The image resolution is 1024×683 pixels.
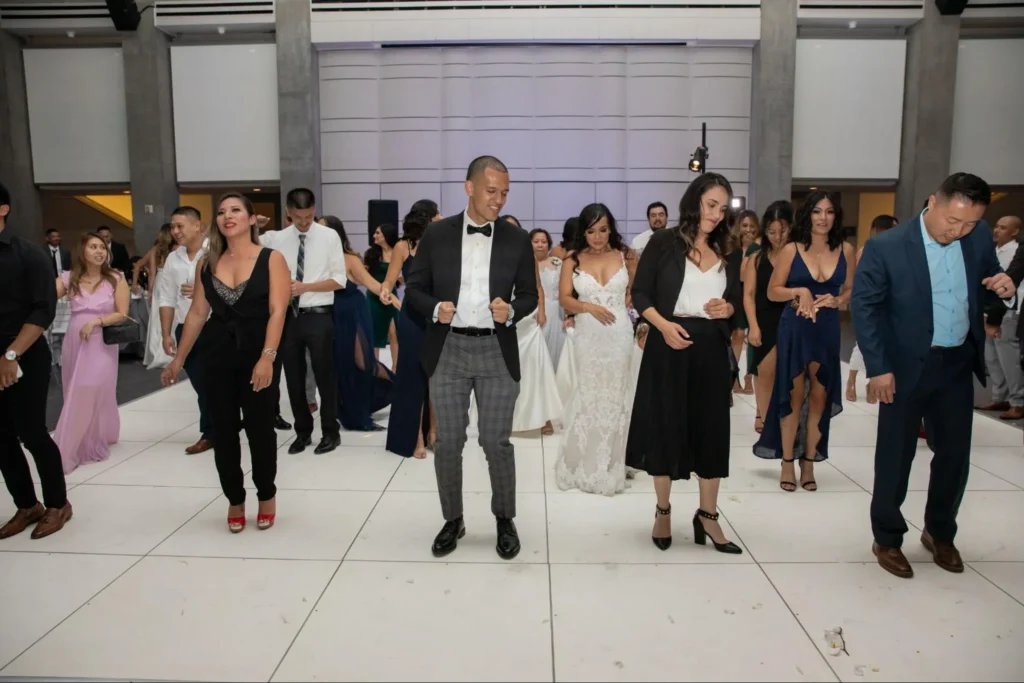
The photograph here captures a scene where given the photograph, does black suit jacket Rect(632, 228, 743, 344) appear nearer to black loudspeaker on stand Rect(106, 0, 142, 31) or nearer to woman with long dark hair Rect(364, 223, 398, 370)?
woman with long dark hair Rect(364, 223, 398, 370)

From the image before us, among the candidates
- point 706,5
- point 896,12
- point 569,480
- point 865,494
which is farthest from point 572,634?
point 896,12

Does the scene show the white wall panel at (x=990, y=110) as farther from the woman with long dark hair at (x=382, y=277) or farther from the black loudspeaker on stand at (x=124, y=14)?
the black loudspeaker on stand at (x=124, y=14)

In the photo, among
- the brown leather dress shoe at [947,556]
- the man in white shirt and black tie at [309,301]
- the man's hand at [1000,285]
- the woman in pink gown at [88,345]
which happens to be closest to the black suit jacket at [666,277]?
the man's hand at [1000,285]

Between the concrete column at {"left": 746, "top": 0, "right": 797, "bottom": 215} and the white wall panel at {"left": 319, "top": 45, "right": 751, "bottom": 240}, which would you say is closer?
the concrete column at {"left": 746, "top": 0, "right": 797, "bottom": 215}

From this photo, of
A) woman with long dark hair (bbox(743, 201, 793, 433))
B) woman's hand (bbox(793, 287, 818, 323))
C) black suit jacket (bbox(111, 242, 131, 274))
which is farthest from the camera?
black suit jacket (bbox(111, 242, 131, 274))

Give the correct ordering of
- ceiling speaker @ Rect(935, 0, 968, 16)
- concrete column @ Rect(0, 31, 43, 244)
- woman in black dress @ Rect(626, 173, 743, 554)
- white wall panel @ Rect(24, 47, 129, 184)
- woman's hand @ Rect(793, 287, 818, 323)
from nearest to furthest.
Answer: woman in black dress @ Rect(626, 173, 743, 554) → woman's hand @ Rect(793, 287, 818, 323) → ceiling speaker @ Rect(935, 0, 968, 16) → concrete column @ Rect(0, 31, 43, 244) → white wall panel @ Rect(24, 47, 129, 184)

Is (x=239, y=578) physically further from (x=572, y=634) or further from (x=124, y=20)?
(x=124, y=20)

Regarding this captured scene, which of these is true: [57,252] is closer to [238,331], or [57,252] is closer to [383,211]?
[383,211]

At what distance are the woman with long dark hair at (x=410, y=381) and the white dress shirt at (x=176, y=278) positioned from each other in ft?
4.22

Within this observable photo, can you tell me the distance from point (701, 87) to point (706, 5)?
4.44 feet

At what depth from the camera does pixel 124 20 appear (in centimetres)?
1276

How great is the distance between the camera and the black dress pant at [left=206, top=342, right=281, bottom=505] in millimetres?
3148

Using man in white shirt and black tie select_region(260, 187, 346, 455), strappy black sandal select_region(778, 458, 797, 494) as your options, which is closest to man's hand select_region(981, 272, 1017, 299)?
strappy black sandal select_region(778, 458, 797, 494)

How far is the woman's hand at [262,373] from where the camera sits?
308cm
